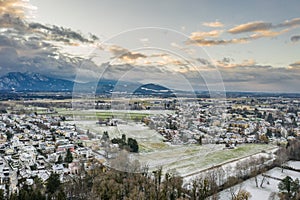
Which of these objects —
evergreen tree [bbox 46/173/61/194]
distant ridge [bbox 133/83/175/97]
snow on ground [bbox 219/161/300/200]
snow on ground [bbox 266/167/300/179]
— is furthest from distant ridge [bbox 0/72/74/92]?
distant ridge [bbox 133/83/175/97]

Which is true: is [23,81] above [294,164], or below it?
above

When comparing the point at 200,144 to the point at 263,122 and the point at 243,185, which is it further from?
the point at 263,122

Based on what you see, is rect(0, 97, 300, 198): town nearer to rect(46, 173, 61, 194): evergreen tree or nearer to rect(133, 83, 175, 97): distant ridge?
rect(133, 83, 175, 97): distant ridge

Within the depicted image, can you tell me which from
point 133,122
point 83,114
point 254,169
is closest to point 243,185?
point 254,169

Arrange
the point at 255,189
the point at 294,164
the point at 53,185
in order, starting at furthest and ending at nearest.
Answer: the point at 294,164
the point at 255,189
the point at 53,185

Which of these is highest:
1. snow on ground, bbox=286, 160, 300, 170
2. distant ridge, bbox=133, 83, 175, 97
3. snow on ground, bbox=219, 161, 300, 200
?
distant ridge, bbox=133, 83, 175, 97

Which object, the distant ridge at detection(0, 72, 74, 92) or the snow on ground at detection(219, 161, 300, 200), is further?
the distant ridge at detection(0, 72, 74, 92)

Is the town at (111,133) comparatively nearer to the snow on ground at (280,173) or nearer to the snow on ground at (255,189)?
the snow on ground at (255,189)

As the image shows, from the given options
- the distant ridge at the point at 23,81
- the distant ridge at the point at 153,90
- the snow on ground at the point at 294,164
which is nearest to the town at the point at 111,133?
the distant ridge at the point at 153,90

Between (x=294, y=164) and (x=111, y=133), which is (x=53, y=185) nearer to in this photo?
(x=111, y=133)

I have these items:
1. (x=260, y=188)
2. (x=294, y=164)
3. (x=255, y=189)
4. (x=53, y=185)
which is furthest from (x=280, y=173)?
(x=53, y=185)

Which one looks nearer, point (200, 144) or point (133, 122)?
point (133, 122)
